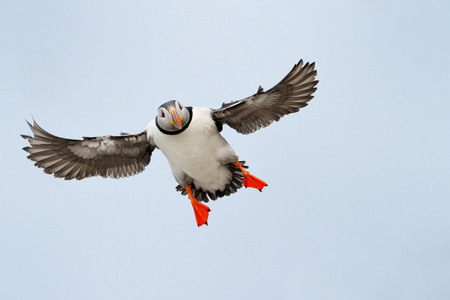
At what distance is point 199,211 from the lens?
1348 centimetres

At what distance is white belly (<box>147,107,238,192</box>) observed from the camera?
41.1 feet

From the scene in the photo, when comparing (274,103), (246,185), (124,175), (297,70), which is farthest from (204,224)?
(297,70)

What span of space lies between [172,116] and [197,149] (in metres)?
0.96

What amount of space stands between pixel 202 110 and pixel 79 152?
2807mm

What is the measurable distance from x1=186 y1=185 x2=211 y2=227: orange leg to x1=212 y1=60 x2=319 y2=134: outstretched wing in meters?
1.79

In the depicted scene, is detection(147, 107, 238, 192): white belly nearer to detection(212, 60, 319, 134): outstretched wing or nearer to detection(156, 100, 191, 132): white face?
detection(156, 100, 191, 132): white face

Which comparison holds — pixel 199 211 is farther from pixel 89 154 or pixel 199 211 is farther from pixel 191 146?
pixel 89 154

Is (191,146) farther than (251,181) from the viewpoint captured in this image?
No

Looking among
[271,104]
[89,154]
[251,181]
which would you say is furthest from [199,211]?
[271,104]

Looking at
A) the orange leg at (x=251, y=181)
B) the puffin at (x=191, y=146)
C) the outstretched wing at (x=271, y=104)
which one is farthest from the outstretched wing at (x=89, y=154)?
the orange leg at (x=251, y=181)

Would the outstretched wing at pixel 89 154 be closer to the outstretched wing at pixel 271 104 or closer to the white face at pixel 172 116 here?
the white face at pixel 172 116

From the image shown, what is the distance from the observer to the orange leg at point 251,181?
13.3 m

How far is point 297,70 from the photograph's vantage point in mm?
12344

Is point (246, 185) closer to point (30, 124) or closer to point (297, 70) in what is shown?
point (297, 70)
